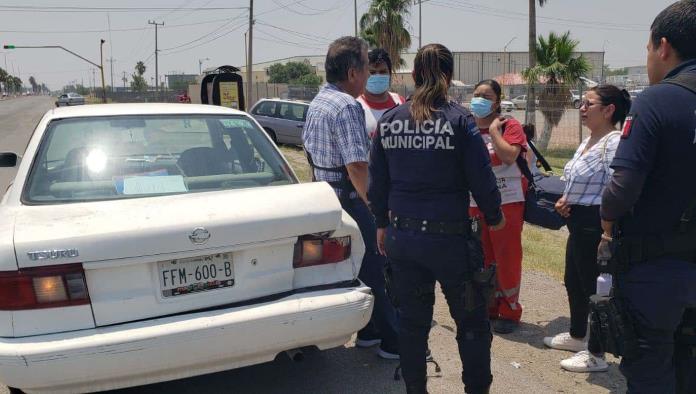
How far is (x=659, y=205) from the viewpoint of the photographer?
2541 millimetres

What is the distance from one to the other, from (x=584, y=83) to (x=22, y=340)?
718 inches

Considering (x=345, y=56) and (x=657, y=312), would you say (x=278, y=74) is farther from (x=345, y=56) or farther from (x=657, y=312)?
(x=657, y=312)

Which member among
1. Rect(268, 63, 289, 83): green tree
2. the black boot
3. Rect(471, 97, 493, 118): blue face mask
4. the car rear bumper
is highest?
Rect(268, 63, 289, 83): green tree

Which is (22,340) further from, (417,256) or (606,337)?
(606,337)

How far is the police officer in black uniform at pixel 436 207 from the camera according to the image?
279 centimetres

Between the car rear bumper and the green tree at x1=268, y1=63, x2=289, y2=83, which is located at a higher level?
the green tree at x1=268, y1=63, x2=289, y2=83

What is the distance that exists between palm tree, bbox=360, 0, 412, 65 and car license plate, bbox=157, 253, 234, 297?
88.2 ft

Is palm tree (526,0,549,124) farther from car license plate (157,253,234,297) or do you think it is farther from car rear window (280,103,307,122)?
car license plate (157,253,234,297)

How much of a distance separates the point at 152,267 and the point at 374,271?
1.52 m

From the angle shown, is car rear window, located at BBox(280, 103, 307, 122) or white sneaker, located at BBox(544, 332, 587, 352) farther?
car rear window, located at BBox(280, 103, 307, 122)

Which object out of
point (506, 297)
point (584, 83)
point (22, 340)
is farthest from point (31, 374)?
point (584, 83)

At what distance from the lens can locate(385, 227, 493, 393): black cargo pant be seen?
111 inches

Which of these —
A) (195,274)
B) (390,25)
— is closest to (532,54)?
(390,25)

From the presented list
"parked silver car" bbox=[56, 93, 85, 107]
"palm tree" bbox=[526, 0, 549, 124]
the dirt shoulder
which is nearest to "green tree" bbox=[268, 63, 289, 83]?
"parked silver car" bbox=[56, 93, 85, 107]
